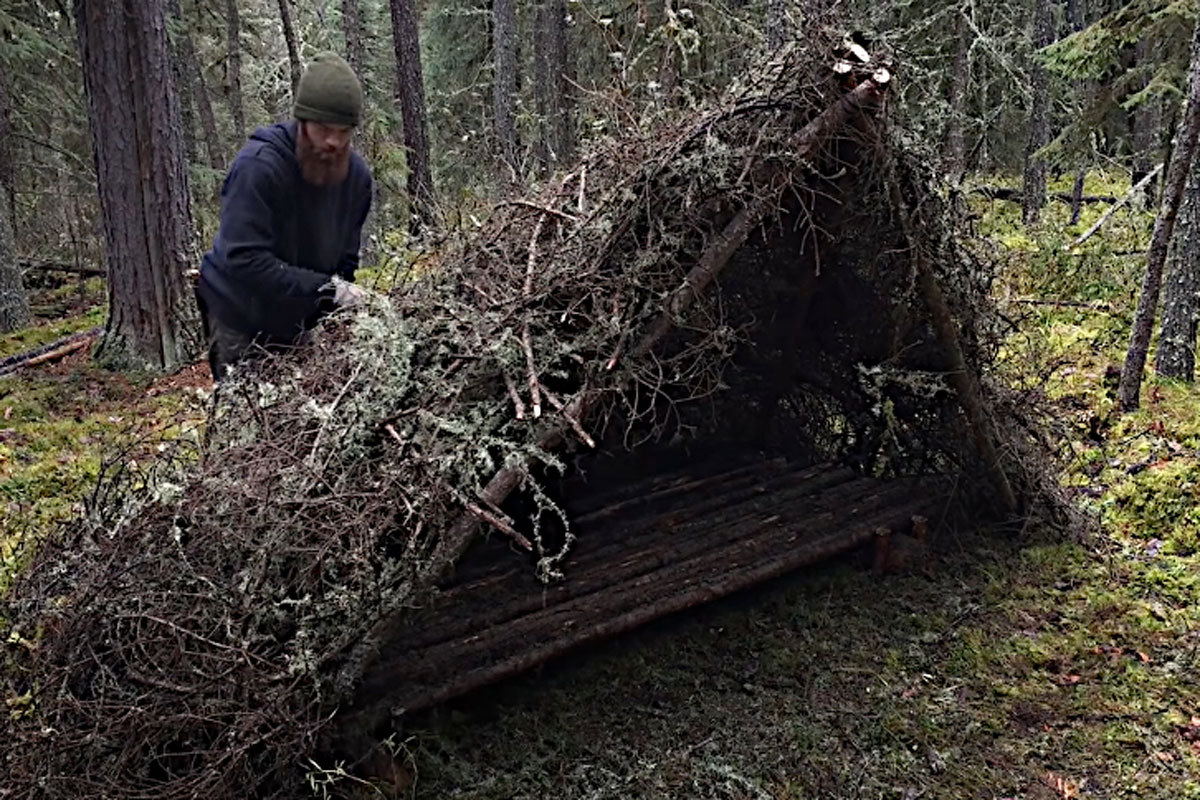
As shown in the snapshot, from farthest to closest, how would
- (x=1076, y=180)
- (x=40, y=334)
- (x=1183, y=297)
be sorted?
(x=1076, y=180) → (x=40, y=334) → (x=1183, y=297)

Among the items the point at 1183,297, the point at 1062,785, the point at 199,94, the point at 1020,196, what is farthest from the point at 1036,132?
the point at 199,94

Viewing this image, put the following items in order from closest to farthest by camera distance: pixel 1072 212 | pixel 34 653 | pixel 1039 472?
pixel 34 653 < pixel 1039 472 < pixel 1072 212

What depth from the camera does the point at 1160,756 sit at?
11.0ft

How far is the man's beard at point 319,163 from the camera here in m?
3.75

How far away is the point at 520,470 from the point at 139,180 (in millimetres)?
5517

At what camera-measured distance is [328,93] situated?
3521 millimetres

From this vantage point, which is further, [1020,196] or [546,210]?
[1020,196]

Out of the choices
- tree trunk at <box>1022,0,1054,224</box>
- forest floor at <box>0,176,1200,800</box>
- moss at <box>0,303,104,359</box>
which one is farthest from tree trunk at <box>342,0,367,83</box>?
tree trunk at <box>1022,0,1054,224</box>

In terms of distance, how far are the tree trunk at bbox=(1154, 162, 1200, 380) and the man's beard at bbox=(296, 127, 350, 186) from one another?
5869 millimetres

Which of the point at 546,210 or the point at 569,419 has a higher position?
the point at 546,210

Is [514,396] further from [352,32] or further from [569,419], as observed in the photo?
[352,32]

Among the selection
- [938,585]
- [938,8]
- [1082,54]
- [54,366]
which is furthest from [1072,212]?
[54,366]

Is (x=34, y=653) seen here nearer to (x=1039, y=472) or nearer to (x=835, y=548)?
(x=835, y=548)

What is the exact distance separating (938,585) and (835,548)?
2.06 ft
